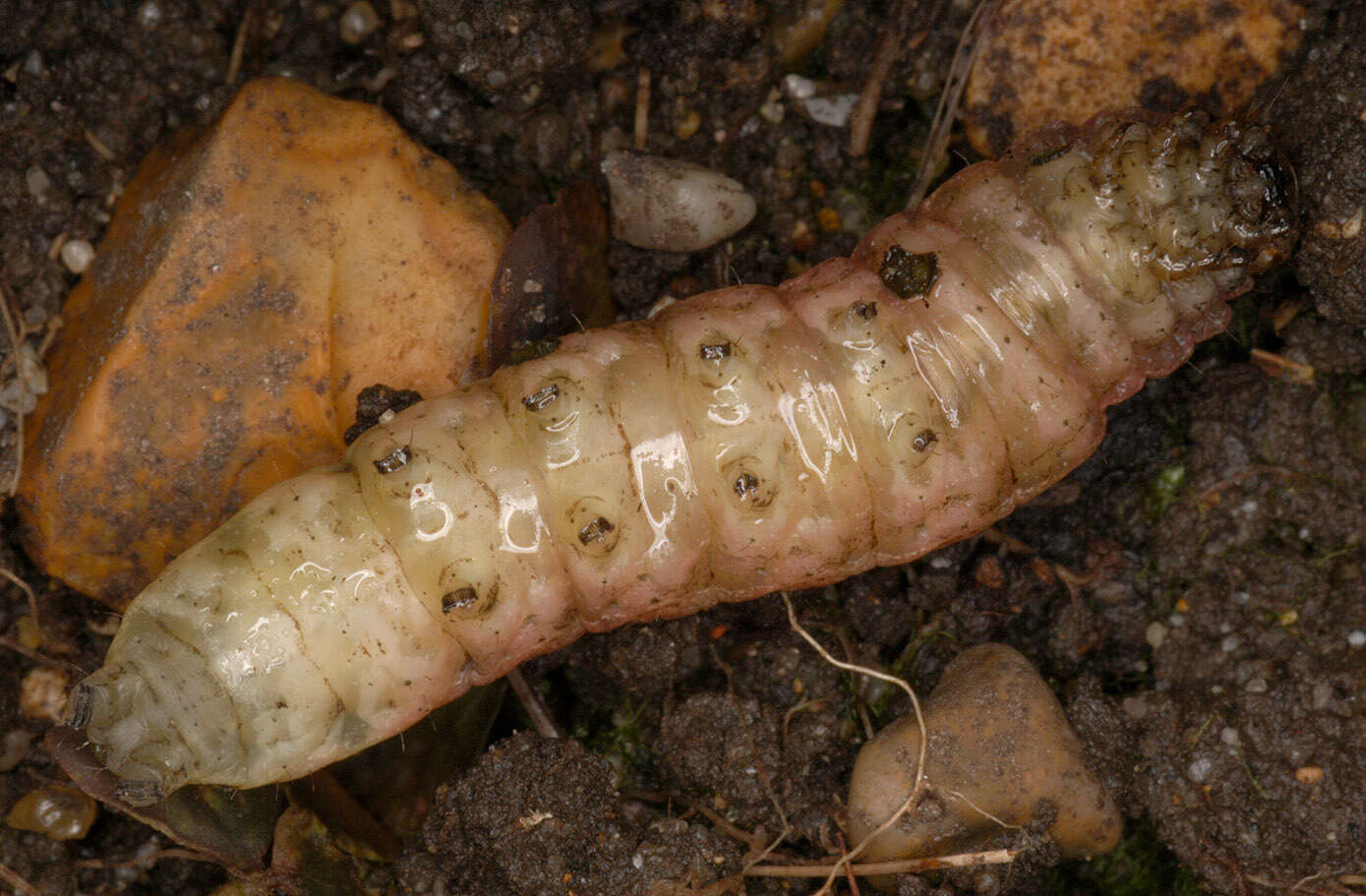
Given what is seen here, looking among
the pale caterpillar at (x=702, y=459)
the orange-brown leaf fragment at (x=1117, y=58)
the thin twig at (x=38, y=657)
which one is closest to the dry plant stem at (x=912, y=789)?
the pale caterpillar at (x=702, y=459)

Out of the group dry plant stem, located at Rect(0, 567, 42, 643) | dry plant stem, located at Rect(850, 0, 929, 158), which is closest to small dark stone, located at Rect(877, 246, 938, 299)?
dry plant stem, located at Rect(850, 0, 929, 158)

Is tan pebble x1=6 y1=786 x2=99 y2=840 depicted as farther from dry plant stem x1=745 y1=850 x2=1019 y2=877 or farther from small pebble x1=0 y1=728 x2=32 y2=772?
dry plant stem x1=745 y1=850 x2=1019 y2=877

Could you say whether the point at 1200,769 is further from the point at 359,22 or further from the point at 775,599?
the point at 359,22

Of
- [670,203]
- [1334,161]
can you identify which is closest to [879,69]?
[670,203]

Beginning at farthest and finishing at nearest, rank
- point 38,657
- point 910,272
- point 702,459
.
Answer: point 38,657 → point 910,272 → point 702,459

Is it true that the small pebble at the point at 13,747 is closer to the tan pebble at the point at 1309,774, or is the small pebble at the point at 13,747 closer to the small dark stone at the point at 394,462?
the small dark stone at the point at 394,462

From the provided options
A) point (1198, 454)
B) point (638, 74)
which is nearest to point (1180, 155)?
point (1198, 454)
